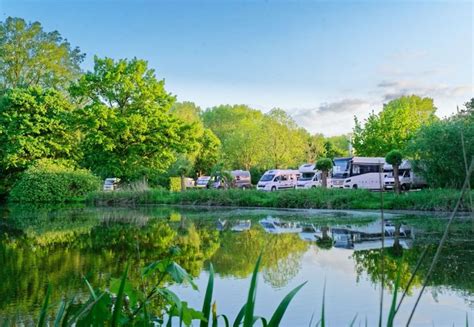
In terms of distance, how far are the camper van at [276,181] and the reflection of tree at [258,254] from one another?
24475mm

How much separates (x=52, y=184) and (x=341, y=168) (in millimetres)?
18118

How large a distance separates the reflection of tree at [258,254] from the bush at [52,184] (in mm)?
22943

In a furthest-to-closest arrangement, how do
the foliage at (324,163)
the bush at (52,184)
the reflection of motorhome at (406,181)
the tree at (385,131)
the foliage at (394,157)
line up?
the tree at (385,131) < the bush at (52,184) < the reflection of motorhome at (406,181) < the foliage at (324,163) < the foliage at (394,157)

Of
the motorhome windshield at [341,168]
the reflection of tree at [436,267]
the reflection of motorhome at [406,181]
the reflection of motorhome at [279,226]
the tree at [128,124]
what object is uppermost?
the tree at [128,124]

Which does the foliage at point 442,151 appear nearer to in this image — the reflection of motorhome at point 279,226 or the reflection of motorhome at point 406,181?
the reflection of motorhome at point 279,226

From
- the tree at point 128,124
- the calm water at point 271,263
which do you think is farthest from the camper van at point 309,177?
the calm water at point 271,263

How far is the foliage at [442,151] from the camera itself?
65.1 ft

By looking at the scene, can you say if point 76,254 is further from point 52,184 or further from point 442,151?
point 52,184

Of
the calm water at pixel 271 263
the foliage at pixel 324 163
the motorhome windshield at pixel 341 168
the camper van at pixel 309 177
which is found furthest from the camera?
the camper van at pixel 309 177

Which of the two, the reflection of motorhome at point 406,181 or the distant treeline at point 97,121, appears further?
the distant treeline at point 97,121

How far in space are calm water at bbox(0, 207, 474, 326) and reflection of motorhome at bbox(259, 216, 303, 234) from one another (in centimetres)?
21

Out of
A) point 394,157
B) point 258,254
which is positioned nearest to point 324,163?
point 394,157

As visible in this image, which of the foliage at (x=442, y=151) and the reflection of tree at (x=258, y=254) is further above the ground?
the foliage at (x=442, y=151)

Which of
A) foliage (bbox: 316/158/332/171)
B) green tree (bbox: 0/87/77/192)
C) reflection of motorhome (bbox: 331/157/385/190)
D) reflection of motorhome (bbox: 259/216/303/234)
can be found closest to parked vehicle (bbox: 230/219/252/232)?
reflection of motorhome (bbox: 259/216/303/234)
